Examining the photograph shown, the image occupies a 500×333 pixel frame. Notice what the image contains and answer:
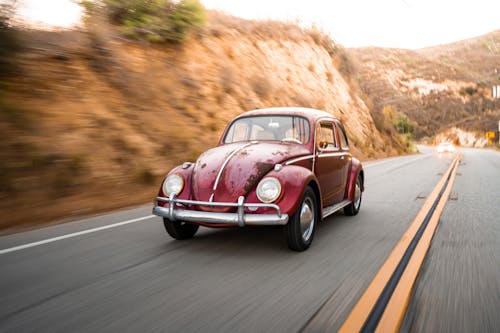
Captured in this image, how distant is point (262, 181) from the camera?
4570 millimetres

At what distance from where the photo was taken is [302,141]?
18.5 feet

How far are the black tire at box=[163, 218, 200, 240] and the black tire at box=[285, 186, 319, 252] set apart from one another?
1.33 meters

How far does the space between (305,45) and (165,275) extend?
30.0 metres

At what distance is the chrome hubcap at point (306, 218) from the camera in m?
4.73

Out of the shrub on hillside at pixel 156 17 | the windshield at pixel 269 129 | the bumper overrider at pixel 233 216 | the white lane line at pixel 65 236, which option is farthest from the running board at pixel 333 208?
the shrub on hillside at pixel 156 17

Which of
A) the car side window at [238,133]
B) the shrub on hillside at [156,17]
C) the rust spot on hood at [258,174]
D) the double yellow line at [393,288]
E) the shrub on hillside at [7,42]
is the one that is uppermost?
the shrub on hillside at [156,17]

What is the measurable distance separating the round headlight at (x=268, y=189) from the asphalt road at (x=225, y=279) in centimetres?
61

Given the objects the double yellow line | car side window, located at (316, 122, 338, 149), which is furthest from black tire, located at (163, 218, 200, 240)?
the double yellow line

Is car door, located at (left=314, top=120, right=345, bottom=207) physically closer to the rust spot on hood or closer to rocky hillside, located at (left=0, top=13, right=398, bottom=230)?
the rust spot on hood

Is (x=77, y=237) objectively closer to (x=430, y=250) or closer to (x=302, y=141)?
(x=302, y=141)

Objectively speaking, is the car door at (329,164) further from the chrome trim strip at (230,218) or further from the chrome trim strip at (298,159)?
the chrome trim strip at (230,218)

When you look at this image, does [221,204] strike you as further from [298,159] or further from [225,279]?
[298,159]

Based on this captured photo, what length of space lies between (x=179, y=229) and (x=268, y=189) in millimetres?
1316

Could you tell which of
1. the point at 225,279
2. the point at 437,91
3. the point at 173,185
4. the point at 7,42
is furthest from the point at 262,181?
the point at 437,91
